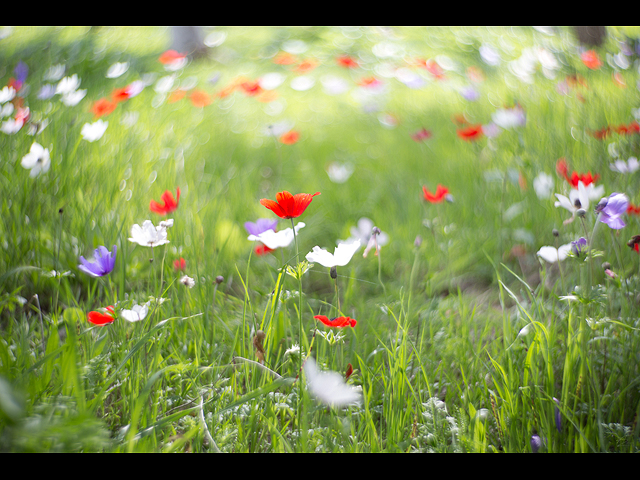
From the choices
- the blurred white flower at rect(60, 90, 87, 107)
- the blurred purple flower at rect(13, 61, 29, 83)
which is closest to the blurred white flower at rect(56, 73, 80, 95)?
the blurred white flower at rect(60, 90, 87, 107)

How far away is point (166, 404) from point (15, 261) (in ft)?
2.23

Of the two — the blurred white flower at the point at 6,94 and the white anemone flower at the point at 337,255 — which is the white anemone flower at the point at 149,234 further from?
the blurred white flower at the point at 6,94

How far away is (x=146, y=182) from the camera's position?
1.50 metres

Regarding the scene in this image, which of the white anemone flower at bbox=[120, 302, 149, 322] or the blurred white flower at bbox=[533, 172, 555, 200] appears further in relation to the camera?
the blurred white flower at bbox=[533, 172, 555, 200]

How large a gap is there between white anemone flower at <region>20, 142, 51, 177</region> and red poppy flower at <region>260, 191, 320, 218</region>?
0.84 meters

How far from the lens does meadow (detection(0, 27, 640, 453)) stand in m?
0.72

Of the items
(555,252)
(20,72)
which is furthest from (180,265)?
(20,72)

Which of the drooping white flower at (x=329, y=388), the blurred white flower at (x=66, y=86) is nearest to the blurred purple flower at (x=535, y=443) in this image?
the drooping white flower at (x=329, y=388)

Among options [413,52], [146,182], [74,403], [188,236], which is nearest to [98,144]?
[146,182]

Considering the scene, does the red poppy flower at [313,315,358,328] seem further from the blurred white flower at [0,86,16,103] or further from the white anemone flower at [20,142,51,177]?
the blurred white flower at [0,86,16,103]

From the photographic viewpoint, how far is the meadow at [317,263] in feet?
2.36

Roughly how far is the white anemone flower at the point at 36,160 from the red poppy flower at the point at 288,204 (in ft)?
2.75

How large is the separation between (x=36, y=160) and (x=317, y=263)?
3.08 ft

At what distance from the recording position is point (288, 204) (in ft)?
2.43
